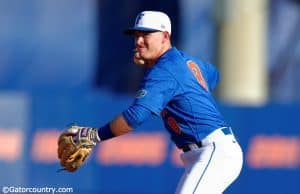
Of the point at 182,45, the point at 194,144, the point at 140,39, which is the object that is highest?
the point at 140,39

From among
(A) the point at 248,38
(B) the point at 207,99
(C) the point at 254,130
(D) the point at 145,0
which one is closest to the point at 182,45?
(D) the point at 145,0

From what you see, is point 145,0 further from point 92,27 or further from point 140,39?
point 140,39

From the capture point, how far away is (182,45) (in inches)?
692

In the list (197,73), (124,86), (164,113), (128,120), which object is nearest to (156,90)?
(128,120)

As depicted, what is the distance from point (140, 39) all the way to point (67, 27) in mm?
11582

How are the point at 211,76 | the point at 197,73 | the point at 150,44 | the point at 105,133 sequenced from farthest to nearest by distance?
the point at 211,76, the point at 197,73, the point at 150,44, the point at 105,133

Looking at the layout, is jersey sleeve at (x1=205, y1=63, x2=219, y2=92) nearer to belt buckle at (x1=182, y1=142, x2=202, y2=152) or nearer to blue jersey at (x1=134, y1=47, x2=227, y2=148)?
blue jersey at (x1=134, y1=47, x2=227, y2=148)

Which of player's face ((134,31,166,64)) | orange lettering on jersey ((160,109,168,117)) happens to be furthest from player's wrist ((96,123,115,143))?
player's face ((134,31,166,64))

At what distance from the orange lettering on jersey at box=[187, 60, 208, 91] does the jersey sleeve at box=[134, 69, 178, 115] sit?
0.85ft

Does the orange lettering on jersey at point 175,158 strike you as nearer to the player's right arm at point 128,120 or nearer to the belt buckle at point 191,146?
the belt buckle at point 191,146

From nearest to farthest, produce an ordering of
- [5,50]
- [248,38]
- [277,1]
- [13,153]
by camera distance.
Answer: [13,153] → [248,38] → [5,50] → [277,1]

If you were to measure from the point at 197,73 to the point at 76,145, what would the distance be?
86 centimetres

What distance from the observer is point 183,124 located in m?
5.98

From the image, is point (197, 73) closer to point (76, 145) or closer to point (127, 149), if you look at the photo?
point (76, 145)
